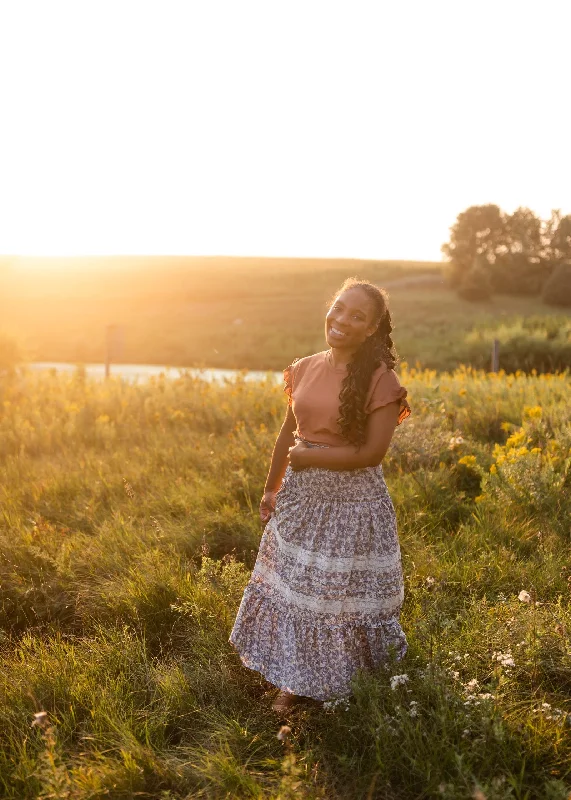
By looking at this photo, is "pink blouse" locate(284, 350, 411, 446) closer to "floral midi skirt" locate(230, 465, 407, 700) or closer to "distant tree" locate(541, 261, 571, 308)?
"floral midi skirt" locate(230, 465, 407, 700)

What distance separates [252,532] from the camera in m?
4.33

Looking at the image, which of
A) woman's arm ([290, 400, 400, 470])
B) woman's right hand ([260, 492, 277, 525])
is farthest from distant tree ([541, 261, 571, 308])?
woman's arm ([290, 400, 400, 470])

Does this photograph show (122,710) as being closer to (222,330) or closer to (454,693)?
(454,693)

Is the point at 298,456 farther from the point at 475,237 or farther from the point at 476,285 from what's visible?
the point at 475,237

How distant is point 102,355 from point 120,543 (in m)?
22.7

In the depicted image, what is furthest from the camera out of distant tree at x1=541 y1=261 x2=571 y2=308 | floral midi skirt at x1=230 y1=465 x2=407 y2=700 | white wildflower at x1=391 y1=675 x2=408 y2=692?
distant tree at x1=541 y1=261 x2=571 y2=308

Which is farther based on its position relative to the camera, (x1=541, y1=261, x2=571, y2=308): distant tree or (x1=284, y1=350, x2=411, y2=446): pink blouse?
(x1=541, y1=261, x2=571, y2=308): distant tree

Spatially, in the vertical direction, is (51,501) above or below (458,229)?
below

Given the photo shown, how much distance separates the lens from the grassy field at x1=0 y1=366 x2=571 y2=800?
2379 millimetres

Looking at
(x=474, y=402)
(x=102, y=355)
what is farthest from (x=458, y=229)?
(x=474, y=402)

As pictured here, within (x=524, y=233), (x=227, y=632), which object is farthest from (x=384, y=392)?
(x=524, y=233)

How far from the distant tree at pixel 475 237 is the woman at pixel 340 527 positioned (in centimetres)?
4449

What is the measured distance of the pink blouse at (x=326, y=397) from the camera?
9.02ft

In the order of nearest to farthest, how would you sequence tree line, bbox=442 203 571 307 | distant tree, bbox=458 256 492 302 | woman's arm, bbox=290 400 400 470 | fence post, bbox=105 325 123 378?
woman's arm, bbox=290 400 400 470
fence post, bbox=105 325 123 378
distant tree, bbox=458 256 492 302
tree line, bbox=442 203 571 307
